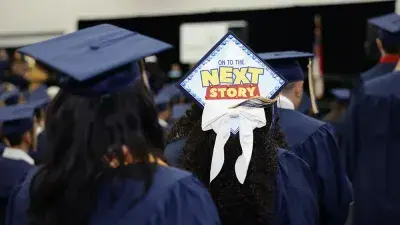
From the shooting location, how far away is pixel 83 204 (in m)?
1.61

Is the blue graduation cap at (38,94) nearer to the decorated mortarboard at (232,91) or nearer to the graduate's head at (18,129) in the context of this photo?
the graduate's head at (18,129)

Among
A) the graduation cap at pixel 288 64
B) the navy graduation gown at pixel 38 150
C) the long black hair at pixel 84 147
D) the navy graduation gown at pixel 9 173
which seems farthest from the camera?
the navy graduation gown at pixel 38 150

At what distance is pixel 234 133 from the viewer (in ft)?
7.25

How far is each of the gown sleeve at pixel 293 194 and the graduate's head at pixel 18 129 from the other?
2.02 metres

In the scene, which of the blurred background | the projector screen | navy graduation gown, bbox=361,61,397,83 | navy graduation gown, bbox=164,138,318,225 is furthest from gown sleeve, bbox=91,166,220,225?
the projector screen

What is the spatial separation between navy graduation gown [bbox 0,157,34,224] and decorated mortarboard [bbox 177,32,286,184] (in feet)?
4.81

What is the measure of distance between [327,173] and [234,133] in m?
0.75

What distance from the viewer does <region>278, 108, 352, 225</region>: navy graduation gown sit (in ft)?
9.11

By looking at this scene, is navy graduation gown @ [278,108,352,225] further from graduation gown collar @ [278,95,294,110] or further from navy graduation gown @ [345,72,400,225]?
navy graduation gown @ [345,72,400,225]

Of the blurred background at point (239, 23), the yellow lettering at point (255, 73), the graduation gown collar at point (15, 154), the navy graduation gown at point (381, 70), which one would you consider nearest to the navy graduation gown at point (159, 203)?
the yellow lettering at point (255, 73)

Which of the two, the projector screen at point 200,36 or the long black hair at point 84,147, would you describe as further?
the projector screen at point 200,36

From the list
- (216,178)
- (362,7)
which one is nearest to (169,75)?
(362,7)

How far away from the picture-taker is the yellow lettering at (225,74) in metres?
2.31

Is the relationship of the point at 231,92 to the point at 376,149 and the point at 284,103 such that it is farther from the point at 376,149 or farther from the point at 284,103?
the point at 376,149
